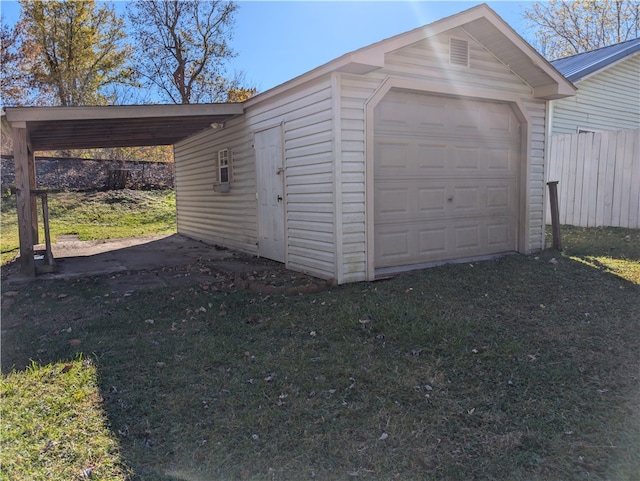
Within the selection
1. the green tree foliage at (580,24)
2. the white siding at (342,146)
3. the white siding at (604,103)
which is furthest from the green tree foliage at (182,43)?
the white siding at (604,103)

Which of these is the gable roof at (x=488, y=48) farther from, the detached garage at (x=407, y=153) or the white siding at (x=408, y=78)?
the white siding at (x=408, y=78)

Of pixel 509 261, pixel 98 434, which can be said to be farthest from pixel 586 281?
pixel 98 434

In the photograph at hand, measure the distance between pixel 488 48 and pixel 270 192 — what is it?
3800 mm

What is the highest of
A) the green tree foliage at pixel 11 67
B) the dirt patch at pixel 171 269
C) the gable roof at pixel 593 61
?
the green tree foliage at pixel 11 67

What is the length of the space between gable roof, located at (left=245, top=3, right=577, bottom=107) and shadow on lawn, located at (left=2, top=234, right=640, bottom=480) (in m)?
2.56

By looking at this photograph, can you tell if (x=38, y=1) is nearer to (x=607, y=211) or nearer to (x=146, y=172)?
(x=146, y=172)

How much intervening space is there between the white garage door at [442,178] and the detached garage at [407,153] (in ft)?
0.05

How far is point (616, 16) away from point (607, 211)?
16.8 meters

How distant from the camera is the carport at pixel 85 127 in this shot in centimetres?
642

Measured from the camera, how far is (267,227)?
7.85 metres

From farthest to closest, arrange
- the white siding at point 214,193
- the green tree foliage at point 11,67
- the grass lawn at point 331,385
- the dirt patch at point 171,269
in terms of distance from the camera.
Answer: the green tree foliage at point 11,67 → the white siding at point 214,193 → the dirt patch at point 171,269 → the grass lawn at point 331,385

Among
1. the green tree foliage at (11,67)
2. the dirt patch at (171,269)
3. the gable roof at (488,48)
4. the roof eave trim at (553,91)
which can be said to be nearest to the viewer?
the gable roof at (488,48)

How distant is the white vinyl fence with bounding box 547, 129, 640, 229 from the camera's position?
30.2ft

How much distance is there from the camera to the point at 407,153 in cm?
628
